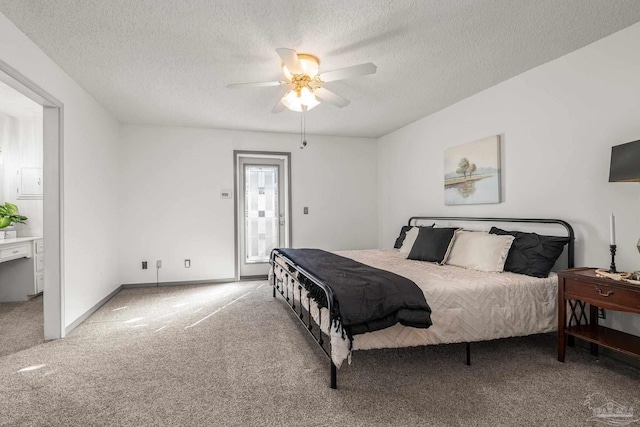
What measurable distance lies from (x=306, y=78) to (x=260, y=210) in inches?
125

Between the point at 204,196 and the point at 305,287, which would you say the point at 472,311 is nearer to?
the point at 305,287

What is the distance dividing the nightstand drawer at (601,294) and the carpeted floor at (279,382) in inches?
20.6

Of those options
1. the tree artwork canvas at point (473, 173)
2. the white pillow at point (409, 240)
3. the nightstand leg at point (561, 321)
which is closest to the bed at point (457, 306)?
the nightstand leg at point (561, 321)

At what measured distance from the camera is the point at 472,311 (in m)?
2.41

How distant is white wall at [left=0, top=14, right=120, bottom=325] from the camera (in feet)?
8.53

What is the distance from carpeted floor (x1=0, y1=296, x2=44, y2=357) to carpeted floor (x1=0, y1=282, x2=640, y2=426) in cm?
21

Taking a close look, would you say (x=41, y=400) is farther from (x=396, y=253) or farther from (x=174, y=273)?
(x=396, y=253)

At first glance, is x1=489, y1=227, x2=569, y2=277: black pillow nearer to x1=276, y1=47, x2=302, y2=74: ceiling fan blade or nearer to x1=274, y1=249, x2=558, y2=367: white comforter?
x1=274, y1=249, x2=558, y2=367: white comforter

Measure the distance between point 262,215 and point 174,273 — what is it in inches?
64.3

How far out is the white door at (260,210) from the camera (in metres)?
5.57

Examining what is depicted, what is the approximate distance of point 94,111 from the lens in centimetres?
391

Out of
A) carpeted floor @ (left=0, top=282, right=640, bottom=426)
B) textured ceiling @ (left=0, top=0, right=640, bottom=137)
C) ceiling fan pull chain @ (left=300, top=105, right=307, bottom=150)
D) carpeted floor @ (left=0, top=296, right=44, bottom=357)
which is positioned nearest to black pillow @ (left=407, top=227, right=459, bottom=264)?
carpeted floor @ (left=0, top=282, right=640, bottom=426)

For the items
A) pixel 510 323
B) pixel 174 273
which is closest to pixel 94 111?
pixel 174 273

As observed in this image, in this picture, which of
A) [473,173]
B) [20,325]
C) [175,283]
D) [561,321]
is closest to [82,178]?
[20,325]
